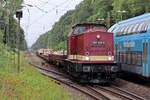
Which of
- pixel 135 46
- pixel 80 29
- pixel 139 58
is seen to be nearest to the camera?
pixel 139 58

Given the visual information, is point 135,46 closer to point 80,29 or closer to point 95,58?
point 95,58

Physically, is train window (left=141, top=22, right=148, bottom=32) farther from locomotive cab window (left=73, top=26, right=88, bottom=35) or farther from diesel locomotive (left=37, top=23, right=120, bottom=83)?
locomotive cab window (left=73, top=26, right=88, bottom=35)

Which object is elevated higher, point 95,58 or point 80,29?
point 80,29

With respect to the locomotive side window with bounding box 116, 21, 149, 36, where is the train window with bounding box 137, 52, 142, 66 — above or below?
below

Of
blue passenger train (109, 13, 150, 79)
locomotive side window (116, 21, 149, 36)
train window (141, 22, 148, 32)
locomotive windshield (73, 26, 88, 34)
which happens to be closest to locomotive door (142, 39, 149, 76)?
blue passenger train (109, 13, 150, 79)

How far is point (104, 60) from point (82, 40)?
1.57 meters

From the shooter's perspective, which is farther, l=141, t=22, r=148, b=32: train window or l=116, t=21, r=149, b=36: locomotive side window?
l=116, t=21, r=149, b=36: locomotive side window

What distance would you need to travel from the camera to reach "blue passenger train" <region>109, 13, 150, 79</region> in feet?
42.4

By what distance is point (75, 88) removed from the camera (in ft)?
42.3

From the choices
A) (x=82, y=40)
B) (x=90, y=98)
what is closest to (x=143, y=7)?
(x=82, y=40)

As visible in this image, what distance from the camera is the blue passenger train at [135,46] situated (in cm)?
1292

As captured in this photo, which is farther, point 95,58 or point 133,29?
point 133,29

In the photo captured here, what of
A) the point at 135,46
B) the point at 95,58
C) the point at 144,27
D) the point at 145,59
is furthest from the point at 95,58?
the point at 144,27

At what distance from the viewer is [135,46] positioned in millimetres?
14180
